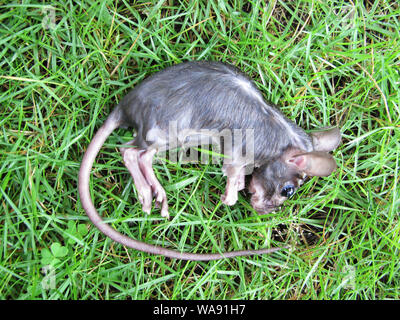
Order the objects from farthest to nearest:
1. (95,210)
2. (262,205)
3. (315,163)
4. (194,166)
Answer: (194,166)
(262,205)
(95,210)
(315,163)

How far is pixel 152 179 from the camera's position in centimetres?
311

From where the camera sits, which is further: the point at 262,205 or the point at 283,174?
the point at 262,205

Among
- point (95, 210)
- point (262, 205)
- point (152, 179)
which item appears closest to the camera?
point (95, 210)

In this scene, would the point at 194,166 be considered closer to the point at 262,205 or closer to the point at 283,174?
the point at 262,205

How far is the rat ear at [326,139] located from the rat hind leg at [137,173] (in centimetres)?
151

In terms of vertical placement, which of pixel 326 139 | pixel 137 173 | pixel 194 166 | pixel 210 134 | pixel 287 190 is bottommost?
pixel 287 190

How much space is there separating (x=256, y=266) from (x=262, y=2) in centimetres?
253

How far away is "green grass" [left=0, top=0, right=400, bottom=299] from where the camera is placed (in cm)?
312

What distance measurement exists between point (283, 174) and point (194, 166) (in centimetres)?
82

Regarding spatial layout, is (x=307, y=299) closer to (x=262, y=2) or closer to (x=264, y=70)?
(x=264, y=70)

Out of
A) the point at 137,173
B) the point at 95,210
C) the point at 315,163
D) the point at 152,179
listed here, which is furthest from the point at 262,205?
the point at 95,210

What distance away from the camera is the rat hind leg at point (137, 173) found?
9.89 feet

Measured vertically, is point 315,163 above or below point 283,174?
above

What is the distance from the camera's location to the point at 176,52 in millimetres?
3293
